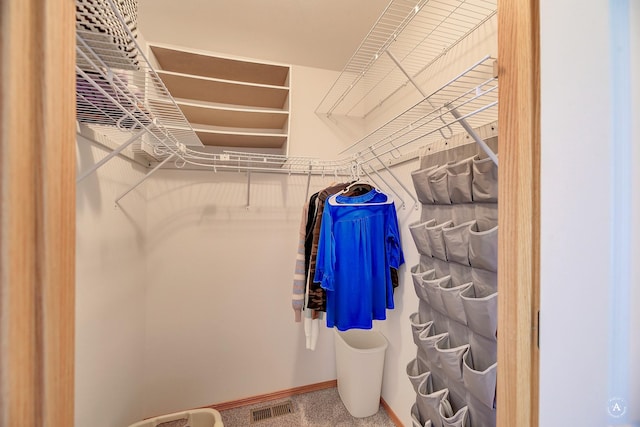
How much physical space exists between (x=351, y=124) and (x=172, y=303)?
212cm

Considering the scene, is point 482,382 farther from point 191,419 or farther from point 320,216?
point 191,419

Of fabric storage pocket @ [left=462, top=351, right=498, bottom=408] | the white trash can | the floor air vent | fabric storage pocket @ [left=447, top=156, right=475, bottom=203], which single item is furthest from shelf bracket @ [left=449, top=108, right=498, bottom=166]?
the floor air vent

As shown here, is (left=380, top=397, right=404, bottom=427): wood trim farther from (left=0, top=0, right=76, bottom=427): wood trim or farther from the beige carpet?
(left=0, top=0, right=76, bottom=427): wood trim

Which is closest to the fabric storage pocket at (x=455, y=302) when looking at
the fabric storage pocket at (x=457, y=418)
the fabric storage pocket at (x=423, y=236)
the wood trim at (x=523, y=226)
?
the fabric storage pocket at (x=423, y=236)

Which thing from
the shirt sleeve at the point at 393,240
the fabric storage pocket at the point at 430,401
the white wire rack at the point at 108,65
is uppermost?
the white wire rack at the point at 108,65

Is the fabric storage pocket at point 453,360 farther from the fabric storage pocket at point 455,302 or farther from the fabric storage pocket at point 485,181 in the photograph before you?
the fabric storage pocket at point 485,181

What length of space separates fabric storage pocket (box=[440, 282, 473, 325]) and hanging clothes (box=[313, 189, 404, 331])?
51 cm

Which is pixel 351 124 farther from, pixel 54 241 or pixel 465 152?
pixel 54 241

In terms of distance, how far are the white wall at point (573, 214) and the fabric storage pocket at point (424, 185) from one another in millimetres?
669

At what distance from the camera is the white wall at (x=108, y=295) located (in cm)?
93

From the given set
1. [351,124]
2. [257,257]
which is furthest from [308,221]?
[351,124]

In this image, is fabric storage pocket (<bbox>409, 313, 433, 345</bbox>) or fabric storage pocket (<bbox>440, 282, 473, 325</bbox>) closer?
fabric storage pocket (<bbox>440, 282, 473, 325</bbox>)

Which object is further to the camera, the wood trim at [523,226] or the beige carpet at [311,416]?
the beige carpet at [311,416]

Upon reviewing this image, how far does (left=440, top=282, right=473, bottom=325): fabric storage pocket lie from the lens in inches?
36.7
